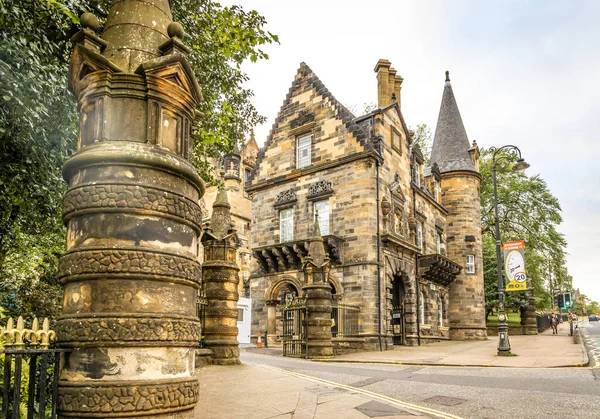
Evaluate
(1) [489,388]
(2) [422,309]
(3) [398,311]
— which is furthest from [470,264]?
(1) [489,388]

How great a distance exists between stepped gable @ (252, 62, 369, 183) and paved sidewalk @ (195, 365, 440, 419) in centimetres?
1635

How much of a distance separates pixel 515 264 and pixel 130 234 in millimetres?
17847

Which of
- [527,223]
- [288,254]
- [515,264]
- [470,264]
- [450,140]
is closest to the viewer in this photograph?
[515,264]

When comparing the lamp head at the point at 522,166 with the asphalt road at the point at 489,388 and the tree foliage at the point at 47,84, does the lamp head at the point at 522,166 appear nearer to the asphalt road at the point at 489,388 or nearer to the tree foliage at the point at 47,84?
the asphalt road at the point at 489,388

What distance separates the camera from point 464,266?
107 feet

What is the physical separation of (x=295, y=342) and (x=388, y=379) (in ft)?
25.9

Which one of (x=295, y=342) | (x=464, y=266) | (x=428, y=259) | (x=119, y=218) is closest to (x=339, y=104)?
(x=428, y=259)

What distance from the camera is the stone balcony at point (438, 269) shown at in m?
26.9

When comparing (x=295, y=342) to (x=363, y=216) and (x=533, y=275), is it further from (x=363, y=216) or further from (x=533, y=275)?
(x=533, y=275)

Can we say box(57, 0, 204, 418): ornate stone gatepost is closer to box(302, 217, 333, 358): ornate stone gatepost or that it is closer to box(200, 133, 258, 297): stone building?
box(302, 217, 333, 358): ornate stone gatepost

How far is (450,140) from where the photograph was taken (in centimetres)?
3597

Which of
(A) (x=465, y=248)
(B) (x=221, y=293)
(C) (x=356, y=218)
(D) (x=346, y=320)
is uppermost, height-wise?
(C) (x=356, y=218)

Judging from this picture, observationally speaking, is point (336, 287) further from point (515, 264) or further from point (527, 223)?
point (527, 223)

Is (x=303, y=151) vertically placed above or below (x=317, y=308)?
above
